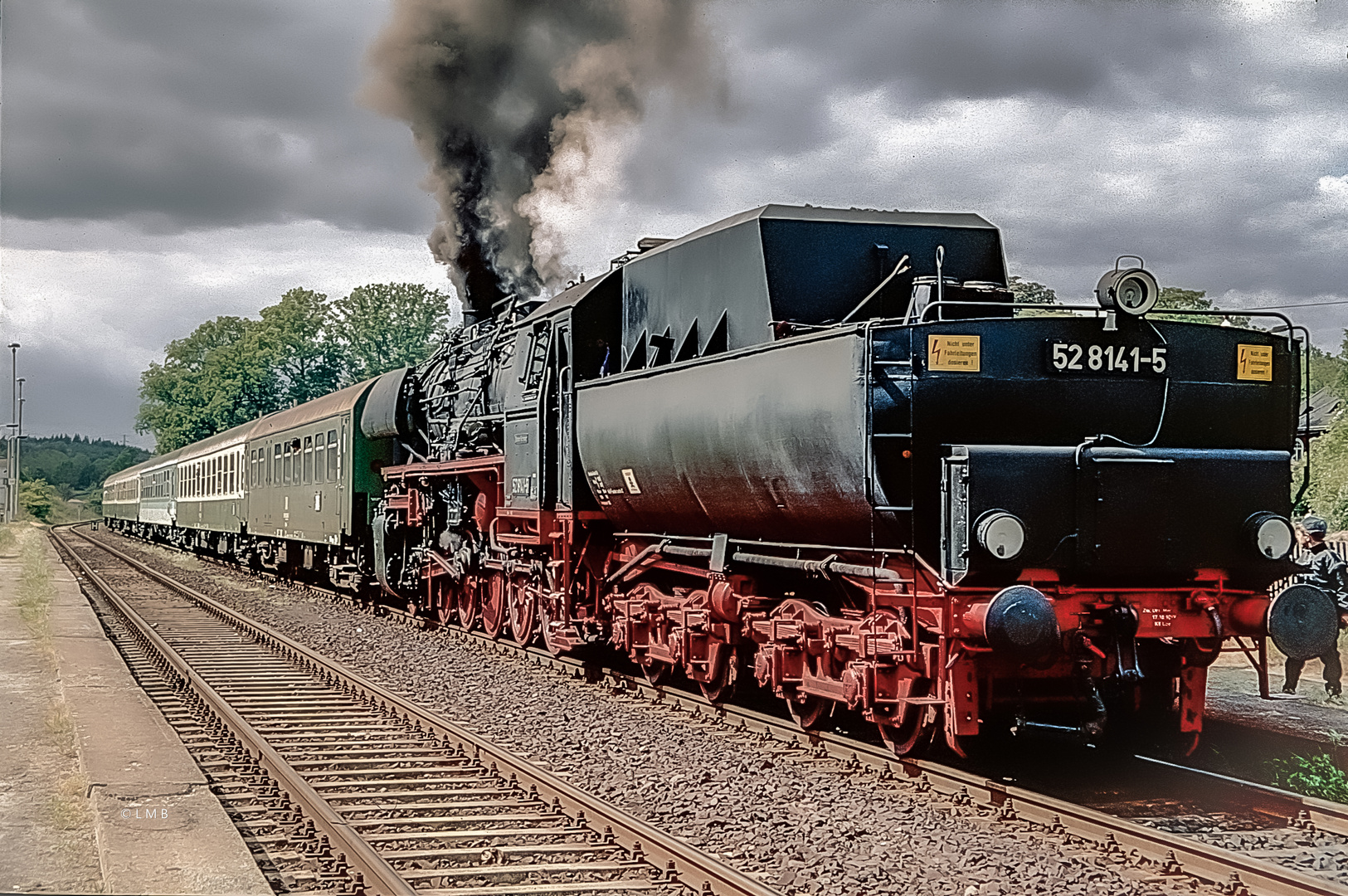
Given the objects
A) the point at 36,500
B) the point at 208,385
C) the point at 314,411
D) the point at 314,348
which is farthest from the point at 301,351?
the point at 314,411

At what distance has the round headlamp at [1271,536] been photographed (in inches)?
260

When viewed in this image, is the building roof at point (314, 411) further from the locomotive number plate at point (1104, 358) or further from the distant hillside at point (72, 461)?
the distant hillside at point (72, 461)

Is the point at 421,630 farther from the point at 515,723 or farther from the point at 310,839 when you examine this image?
the point at 310,839

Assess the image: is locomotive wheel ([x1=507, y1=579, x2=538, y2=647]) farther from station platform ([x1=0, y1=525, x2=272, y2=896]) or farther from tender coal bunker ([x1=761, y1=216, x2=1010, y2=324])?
tender coal bunker ([x1=761, y1=216, x2=1010, y2=324])

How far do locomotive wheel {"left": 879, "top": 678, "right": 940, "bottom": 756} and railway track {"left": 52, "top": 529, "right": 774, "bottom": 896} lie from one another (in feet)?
5.67

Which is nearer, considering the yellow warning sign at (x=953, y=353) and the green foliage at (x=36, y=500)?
the yellow warning sign at (x=953, y=353)

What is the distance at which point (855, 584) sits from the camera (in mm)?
7293

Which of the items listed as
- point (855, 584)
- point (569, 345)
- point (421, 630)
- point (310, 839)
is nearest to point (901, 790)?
point (855, 584)

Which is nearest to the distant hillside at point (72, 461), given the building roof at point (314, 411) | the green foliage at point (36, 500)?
the green foliage at point (36, 500)

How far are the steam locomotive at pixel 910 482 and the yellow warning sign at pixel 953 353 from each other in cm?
2

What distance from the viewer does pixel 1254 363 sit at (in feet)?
23.2

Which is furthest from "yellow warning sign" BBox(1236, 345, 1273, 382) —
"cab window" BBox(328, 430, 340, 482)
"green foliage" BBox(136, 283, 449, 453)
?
"green foliage" BBox(136, 283, 449, 453)

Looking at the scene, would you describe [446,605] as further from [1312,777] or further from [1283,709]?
[1312,777]

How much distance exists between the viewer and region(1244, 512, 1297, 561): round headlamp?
21.7 ft
